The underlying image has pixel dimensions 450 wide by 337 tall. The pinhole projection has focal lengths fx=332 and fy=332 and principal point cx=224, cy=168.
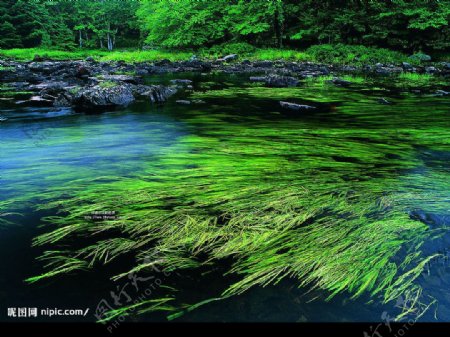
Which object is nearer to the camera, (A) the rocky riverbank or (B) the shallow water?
(B) the shallow water

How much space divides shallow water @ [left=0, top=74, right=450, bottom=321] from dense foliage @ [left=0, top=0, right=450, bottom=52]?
2121cm

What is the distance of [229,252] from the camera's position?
8.23 feet

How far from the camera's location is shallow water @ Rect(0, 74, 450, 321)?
2074mm

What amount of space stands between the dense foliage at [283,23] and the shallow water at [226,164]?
21206mm

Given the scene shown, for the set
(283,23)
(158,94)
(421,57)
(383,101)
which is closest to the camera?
(383,101)

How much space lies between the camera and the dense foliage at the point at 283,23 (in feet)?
88.3

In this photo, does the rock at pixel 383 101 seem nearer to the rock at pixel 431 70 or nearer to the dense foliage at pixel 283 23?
the rock at pixel 431 70

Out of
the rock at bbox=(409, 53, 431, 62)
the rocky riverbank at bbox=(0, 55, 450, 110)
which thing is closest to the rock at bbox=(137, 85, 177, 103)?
the rocky riverbank at bbox=(0, 55, 450, 110)

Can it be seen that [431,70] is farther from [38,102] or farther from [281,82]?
[38,102]

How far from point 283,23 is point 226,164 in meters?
32.4

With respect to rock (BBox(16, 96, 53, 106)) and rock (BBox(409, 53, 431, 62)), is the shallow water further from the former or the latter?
rock (BBox(409, 53, 431, 62))

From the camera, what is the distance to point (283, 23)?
33125mm

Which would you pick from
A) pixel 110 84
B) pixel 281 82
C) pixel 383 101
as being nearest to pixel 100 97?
pixel 110 84

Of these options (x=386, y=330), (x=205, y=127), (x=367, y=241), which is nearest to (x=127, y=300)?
(x=386, y=330)
